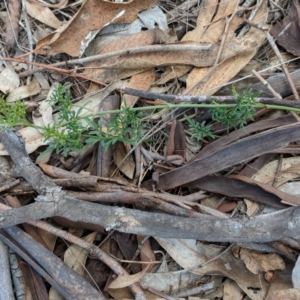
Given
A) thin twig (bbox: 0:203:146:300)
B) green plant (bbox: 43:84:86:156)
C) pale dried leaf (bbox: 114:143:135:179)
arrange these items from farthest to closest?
pale dried leaf (bbox: 114:143:135:179) → thin twig (bbox: 0:203:146:300) → green plant (bbox: 43:84:86:156)

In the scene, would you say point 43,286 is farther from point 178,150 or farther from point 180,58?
point 180,58

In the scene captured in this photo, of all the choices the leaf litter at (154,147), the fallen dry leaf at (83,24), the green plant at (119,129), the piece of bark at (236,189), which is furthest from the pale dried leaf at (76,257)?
the fallen dry leaf at (83,24)

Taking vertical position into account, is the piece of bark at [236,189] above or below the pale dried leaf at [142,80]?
below

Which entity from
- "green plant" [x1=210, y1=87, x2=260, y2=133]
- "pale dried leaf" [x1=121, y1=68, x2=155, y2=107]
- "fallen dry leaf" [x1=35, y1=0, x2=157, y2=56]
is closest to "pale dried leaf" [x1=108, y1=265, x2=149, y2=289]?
"green plant" [x1=210, y1=87, x2=260, y2=133]

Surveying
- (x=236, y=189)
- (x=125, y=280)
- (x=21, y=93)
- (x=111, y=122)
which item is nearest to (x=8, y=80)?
(x=21, y=93)

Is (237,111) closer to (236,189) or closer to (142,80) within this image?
(236,189)

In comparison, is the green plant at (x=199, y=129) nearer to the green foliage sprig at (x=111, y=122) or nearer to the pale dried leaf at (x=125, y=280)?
the green foliage sprig at (x=111, y=122)

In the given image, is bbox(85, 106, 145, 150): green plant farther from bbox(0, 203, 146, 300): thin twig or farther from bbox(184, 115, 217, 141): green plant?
bbox(0, 203, 146, 300): thin twig
